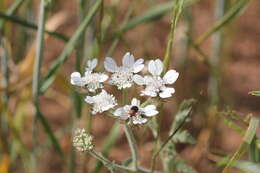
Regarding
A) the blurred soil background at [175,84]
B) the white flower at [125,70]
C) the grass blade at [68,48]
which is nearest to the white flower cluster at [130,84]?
the white flower at [125,70]

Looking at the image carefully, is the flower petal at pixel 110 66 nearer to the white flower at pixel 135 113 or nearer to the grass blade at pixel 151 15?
the white flower at pixel 135 113

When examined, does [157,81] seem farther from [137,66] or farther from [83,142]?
[83,142]

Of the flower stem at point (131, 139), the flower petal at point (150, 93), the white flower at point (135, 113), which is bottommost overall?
the flower stem at point (131, 139)

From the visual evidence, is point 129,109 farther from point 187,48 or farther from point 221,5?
point 187,48

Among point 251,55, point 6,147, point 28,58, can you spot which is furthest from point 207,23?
point 6,147

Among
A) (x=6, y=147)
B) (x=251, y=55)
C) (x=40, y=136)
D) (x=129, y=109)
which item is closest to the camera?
(x=129, y=109)

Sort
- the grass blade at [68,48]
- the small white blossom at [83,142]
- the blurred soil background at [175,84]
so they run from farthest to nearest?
the blurred soil background at [175,84]
the grass blade at [68,48]
the small white blossom at [83,142]

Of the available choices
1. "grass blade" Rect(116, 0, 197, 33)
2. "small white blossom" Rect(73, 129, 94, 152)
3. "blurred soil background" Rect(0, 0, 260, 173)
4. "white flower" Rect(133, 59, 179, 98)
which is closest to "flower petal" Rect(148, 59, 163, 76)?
"white flower" Rect(133, 59, 179, 98)

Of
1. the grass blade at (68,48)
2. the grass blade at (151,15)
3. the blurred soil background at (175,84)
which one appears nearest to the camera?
the grass blade at (68,48)

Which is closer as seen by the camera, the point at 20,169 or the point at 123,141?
the point at 20,169
